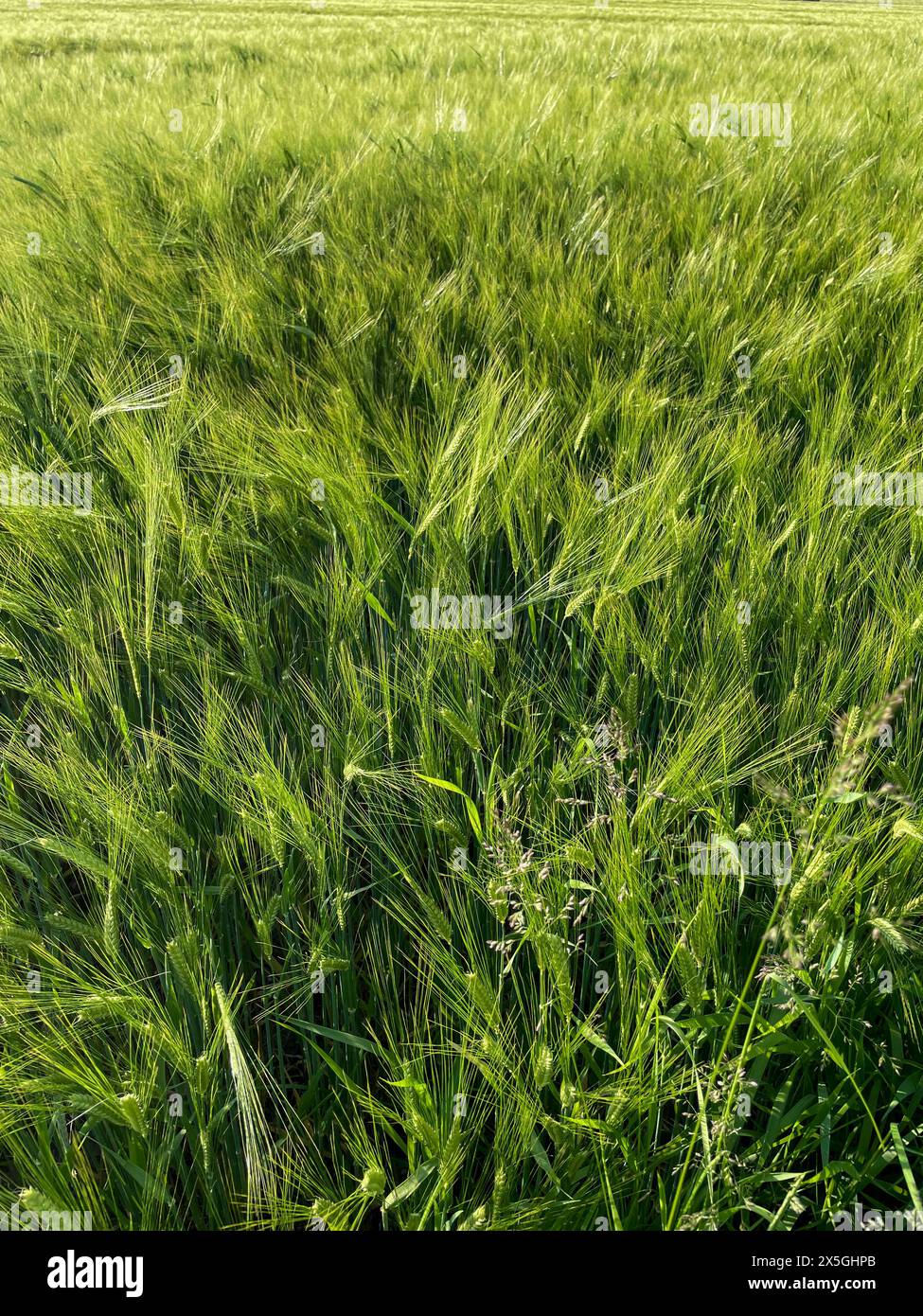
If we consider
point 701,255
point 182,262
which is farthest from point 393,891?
point 182,262

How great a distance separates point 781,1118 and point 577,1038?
0.23 metres

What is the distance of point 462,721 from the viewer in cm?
96

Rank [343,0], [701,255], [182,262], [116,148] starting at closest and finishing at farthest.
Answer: [701,255]
[182,262]
[116,148]
[343,0]

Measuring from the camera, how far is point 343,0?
16.0m

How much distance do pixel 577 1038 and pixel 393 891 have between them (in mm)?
304

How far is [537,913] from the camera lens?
29.8 inches

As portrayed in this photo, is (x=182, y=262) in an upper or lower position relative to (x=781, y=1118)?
upper

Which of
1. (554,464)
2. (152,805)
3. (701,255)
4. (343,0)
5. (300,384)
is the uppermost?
(343,0)

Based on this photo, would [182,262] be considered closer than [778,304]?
No

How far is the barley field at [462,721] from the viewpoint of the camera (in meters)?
0.75

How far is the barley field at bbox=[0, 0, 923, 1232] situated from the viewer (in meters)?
0.75
